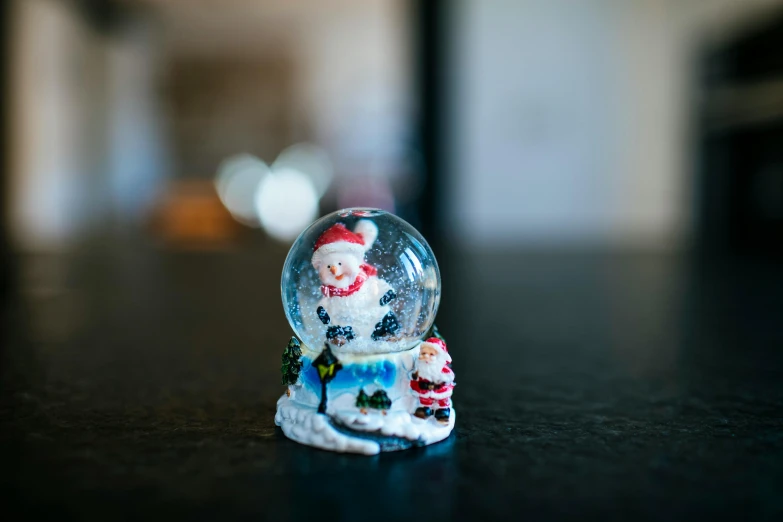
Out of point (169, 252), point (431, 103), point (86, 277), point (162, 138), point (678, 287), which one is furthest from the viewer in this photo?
point (162, 138)

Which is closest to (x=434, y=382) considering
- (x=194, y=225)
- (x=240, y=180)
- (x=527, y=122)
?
(x=527, y=122)

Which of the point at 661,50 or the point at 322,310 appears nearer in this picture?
A: the point at 322,310

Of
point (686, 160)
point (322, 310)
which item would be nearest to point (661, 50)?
point (686, 160)

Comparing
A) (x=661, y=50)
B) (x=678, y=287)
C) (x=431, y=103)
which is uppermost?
(x=661, y=50)

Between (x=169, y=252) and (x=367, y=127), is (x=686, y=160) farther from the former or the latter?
(x=367, y=127)

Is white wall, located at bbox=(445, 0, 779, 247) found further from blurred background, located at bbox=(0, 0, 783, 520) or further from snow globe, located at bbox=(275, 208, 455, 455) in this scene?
snow globe, located at bbox=(275, 208, 455, 455)

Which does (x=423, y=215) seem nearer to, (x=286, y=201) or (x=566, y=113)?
(x=566, y=113)

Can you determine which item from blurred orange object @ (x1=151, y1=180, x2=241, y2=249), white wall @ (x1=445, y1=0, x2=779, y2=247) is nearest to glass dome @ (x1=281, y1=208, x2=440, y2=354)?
white wall @ (x1=445, y1=0, x2=779, y2=247)
